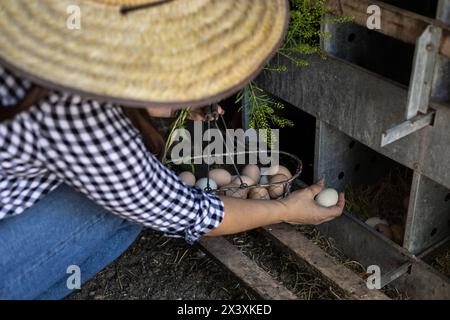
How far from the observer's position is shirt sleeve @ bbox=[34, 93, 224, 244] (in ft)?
3.80

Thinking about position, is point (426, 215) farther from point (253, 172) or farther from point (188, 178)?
point (188, 178)

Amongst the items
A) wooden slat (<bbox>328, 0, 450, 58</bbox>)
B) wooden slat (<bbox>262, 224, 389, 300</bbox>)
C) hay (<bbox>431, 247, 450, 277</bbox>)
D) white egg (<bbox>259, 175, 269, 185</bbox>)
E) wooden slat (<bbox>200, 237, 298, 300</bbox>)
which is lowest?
hay (<bbox>431, 247, 450, 277</bbox>)

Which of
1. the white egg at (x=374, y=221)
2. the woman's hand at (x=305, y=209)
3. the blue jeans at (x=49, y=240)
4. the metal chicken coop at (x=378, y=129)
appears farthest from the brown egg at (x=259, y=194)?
the blue jeans at (x=49, y=240)

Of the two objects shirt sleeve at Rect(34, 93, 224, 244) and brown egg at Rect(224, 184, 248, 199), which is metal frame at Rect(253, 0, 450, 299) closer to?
brown egg at Rect(224, 184, 248, 199)

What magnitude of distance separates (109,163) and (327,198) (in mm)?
742

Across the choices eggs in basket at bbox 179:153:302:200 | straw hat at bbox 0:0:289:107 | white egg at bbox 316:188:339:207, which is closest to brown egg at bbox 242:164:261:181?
eggs in basket at bbox 179:153:302:200

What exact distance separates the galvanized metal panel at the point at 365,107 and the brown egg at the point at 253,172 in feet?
0.74

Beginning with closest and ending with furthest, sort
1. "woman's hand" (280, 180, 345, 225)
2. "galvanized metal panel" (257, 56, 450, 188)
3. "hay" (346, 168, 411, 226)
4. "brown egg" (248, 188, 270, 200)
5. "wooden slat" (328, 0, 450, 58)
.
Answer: "wooden slat" (328, 0, 450, 58), "galvanized metal panel" (257, 56, 450, 188), "woman's hand" (280, 180, 345, 225), "brown egg" (248, 188, 270, 200), "hay" (346, 168, 411, 226)

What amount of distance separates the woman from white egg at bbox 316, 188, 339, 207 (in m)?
0.23

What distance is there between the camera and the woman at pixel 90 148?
1.10 meters

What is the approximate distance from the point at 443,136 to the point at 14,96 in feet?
3.00

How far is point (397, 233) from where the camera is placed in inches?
72.2
